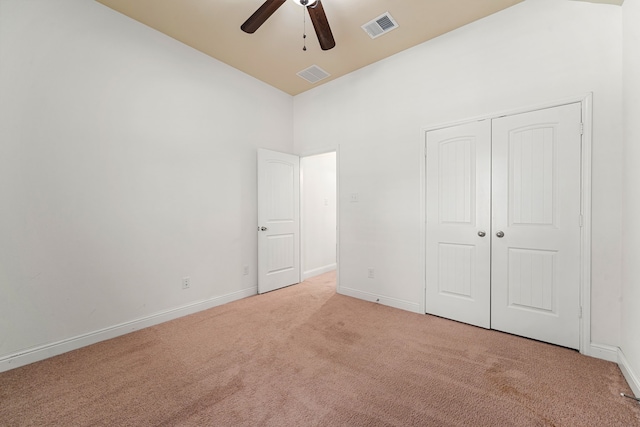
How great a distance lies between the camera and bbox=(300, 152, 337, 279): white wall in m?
4.53

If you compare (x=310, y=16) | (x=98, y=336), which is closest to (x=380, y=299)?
(x=98, y=336)

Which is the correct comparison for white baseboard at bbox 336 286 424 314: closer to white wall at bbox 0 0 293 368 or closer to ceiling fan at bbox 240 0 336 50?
white wall at bbox 0 0 293 368

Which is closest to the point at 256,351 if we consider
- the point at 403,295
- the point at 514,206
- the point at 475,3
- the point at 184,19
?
the point at 403,295

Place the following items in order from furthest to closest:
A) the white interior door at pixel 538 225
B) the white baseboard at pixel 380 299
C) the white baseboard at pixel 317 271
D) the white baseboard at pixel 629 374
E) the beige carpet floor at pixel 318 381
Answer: the white baseboard at pixel 317 271 < the white baseboard at pixel 380 299 < the white interior door at pixel 538 225 < the white baseboard at pixel 629 374 < the beige carpet floor at pixel 318 381

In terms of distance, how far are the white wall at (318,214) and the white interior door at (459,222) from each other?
2.05m

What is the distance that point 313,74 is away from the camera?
142 inches

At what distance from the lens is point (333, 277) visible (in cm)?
457

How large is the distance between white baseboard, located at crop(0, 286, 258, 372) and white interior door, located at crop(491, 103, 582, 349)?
3178 mm

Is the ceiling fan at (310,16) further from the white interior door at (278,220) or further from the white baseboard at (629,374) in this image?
the white baseboard at (629,374)

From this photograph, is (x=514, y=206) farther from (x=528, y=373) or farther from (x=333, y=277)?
(x=333, y=277)

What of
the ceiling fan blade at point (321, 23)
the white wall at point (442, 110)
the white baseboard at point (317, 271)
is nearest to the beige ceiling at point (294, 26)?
the white wall at point (442, 110)

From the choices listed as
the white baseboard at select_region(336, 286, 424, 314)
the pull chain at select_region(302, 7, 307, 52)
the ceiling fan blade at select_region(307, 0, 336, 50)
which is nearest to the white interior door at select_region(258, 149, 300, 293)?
the white baseboard at select_region(336, 286, 424, 314)

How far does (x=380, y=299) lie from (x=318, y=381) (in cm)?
168

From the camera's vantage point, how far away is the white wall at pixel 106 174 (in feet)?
6.67
